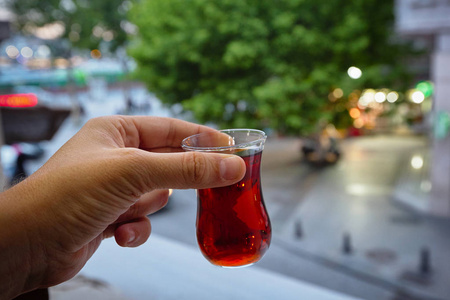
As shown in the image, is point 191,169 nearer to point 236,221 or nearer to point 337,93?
point 236,221

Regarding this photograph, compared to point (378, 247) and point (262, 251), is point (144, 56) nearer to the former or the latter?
point (378, 247)

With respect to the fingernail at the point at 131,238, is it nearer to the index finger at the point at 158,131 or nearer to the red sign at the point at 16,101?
the index finger at the point at 158,131

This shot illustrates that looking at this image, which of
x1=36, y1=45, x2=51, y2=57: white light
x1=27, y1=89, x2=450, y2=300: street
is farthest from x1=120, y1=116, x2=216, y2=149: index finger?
x1=36, y1=45, x2=51, y2=57: white light

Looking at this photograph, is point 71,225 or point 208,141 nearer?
point 71,225

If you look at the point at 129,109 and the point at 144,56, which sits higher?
the point at 144,56

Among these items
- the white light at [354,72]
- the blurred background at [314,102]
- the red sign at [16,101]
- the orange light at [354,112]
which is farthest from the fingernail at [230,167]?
the orange light at [354,112]

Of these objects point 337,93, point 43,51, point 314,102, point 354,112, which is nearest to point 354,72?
point 337,93

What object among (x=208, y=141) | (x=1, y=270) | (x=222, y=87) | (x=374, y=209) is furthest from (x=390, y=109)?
(x=1, y=270)
